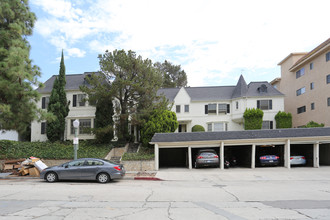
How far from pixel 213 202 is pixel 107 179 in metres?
7.27

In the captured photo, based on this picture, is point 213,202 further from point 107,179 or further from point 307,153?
point 307,153

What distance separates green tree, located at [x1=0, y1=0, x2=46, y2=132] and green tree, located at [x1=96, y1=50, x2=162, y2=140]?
694cm

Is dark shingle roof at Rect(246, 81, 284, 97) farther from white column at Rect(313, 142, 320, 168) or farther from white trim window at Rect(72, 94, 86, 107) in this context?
white trim window at Rect(72, 94, 86, 107)

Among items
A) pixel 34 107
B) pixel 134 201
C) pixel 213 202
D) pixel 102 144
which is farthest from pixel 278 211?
pixel 102 144

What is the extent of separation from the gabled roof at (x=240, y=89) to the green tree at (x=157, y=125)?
11.3m

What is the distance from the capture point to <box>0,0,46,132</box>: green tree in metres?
16.9

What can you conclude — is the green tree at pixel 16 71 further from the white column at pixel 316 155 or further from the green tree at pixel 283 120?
the green tree at pixel 283 120

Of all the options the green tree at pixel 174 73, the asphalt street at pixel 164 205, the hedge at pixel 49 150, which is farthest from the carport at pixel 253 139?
the green tree at pixel 174 73

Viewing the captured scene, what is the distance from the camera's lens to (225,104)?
112ft

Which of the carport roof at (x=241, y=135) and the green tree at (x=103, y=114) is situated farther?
the green tree at (x=103, y=114)

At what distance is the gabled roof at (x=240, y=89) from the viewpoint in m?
33.0

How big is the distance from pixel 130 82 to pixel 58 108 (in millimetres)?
9142

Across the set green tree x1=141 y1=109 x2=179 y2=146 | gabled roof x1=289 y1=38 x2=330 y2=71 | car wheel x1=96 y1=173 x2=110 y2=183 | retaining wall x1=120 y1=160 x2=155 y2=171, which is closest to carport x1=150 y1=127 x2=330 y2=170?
retaining wall x1=120 y1=160 x2=155 y2=171

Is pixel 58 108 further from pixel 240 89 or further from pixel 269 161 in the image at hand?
pixel 240 89
